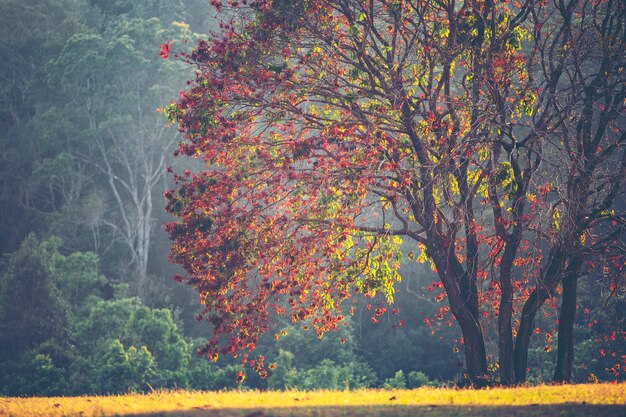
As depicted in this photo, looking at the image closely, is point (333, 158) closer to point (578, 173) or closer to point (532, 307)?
point (578, 173)

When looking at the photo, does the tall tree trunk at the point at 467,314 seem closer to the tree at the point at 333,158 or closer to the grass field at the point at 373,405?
the tree at the point at 333,158

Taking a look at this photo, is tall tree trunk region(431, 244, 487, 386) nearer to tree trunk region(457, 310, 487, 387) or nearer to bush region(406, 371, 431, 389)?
tree trunk region(457, 310, 487, 387)

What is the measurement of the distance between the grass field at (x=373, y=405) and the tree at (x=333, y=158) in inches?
90.2

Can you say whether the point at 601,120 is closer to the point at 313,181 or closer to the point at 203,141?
the point at 313,181

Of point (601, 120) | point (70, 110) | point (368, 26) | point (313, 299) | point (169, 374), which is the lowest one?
point (169, 374)

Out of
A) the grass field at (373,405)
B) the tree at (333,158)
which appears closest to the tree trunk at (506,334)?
the tree at (333,158)

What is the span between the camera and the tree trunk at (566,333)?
1402cm

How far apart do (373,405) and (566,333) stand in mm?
6107

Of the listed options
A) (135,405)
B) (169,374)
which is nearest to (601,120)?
(135,405)

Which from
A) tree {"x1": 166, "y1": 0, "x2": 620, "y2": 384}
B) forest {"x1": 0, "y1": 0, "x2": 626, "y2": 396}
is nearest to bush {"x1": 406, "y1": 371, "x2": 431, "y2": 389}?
forest {"x1": 0, "y1": 0, "x2": 626, "y2": 396}

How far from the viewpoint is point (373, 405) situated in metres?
9.46

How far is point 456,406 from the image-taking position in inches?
366

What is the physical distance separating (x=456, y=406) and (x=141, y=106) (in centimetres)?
3282

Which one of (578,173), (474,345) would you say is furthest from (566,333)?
(578,173)
